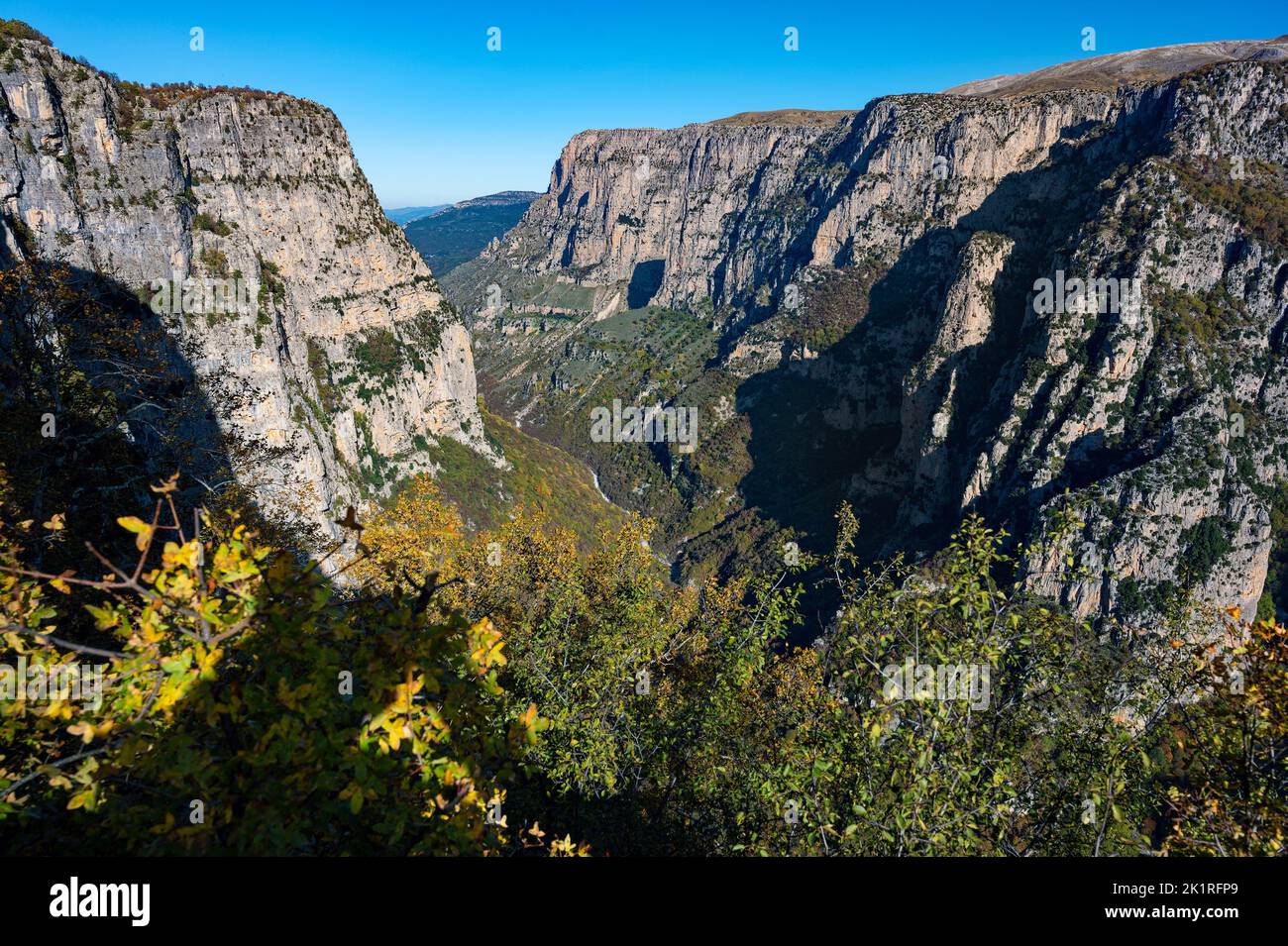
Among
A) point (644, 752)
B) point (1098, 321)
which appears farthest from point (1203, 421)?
point (644, 752)

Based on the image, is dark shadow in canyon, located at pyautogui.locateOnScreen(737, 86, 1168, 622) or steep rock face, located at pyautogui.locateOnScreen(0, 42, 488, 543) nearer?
steep rock face, located at pyautogui.locateOnScreen(0, 42, 488, 543)

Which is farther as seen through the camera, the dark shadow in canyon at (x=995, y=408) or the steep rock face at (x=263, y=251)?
the dark shadow in canyon at (x=995, y=408)

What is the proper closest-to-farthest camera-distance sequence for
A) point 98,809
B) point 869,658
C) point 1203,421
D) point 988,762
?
point 98,809, point 988,762, point 869,658, point 1203,421

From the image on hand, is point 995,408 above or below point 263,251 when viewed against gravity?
below

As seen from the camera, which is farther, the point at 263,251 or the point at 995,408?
the point at 995,408
